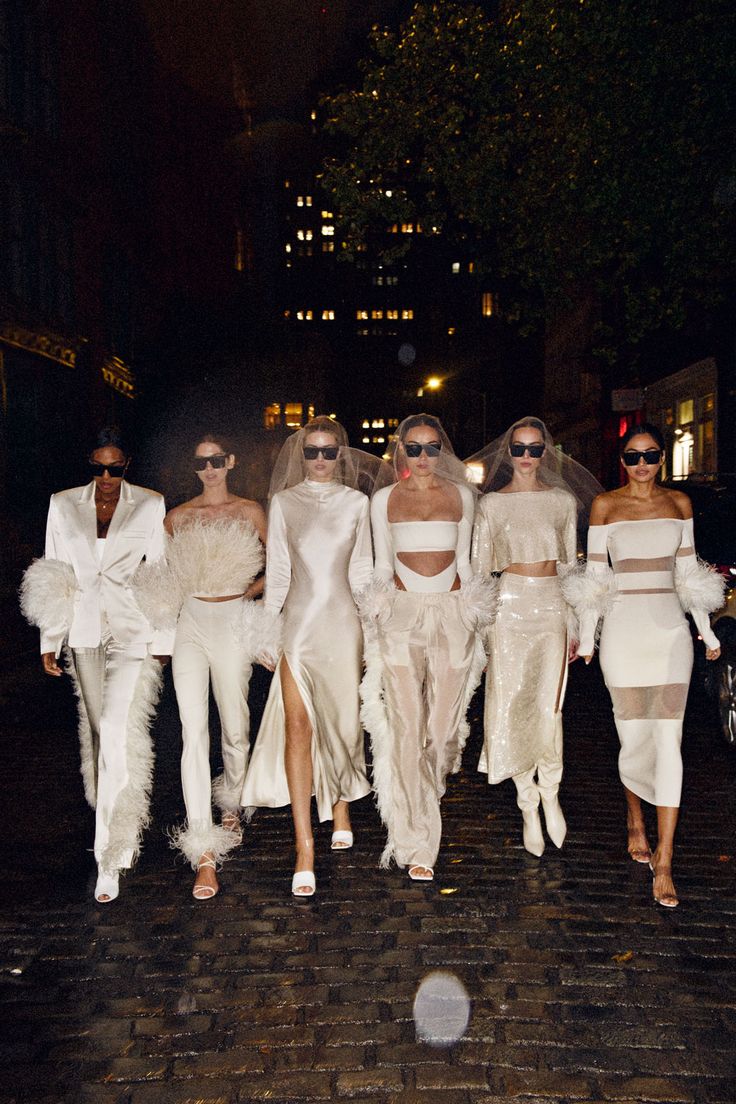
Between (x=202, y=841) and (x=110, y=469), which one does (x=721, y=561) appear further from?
(x=110, y=469)

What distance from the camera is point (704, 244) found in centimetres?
1116

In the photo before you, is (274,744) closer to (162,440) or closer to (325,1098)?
(325,1098)

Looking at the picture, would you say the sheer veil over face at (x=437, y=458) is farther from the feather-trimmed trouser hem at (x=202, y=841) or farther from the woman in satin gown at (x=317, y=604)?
the feather-trimmed trouser hem at (x=202, y=841)

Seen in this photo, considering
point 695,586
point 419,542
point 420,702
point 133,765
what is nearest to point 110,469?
point 133,765

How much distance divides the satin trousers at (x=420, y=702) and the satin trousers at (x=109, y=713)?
1.41 m

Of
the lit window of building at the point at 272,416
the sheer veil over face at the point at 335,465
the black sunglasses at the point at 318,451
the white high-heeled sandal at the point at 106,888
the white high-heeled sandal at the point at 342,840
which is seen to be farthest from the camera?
the lit window of building at the point at 272,416

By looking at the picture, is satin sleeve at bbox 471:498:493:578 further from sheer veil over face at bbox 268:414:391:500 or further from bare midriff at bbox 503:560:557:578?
sheer veil over face at bbox 268:414:391:500

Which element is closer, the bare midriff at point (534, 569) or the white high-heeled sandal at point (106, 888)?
the white high-heeled sandal at point (106, 888)

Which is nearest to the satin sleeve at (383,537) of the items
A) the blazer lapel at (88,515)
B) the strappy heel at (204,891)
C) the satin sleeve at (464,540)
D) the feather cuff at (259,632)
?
the satin sleeve at (464,540)

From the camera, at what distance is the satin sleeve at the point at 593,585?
4.97 meters

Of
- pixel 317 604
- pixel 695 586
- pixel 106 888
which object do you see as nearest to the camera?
pixel 106 888

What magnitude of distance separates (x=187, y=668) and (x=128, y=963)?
1521mm

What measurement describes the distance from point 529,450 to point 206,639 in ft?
6.99

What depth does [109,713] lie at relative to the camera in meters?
4.85
